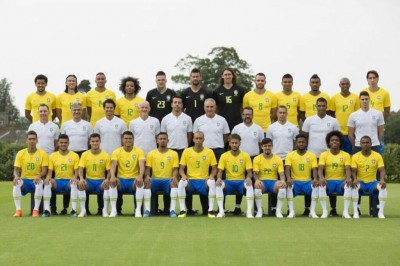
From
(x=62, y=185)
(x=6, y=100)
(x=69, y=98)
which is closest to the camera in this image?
(x=62, y=185)

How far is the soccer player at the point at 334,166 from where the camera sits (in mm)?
13977

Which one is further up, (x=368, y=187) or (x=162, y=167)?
(x=162, y=167)

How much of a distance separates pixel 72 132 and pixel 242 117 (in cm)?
319

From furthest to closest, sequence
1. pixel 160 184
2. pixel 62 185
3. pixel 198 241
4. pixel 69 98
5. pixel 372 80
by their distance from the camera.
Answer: pixel 69 98 → pixel 372 80 → pixel 62 185 → pixel 160 184 → pixel 198 241

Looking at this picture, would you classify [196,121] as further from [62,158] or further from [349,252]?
[349,252]

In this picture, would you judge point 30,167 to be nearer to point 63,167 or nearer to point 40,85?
point 63,167

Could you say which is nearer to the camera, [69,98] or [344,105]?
[344,105]

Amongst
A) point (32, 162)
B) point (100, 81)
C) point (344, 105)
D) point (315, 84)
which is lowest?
point (32, 162)

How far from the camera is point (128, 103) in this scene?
14875mm

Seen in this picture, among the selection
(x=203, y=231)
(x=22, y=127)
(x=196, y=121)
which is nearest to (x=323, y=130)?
(x=196, y=121)

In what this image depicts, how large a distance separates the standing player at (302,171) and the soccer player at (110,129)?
10.3 feet

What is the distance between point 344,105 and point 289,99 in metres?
1.04

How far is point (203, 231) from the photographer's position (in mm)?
10789

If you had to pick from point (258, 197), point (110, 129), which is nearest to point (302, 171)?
point (258, 197)
